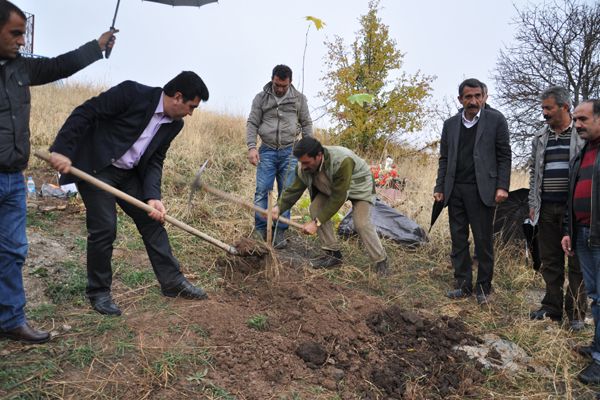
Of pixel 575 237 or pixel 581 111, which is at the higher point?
pixel 581 111

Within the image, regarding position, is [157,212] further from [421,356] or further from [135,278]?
[421,356]

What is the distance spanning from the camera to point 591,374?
305 cm

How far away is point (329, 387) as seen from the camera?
2693 mm

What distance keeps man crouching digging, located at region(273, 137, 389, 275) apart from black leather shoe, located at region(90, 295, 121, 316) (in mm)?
1701

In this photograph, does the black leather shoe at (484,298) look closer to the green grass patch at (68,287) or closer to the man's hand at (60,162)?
the green grass patch at (68,287)

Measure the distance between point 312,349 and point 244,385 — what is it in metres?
0.57

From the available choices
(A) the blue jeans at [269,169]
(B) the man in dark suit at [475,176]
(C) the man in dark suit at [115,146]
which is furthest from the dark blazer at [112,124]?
(B) the man in dark suit at [475,176]

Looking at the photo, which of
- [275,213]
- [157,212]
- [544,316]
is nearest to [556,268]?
[544,316]

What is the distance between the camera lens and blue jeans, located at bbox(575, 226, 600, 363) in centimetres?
307

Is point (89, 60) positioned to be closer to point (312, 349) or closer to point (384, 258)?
point (312, 349)

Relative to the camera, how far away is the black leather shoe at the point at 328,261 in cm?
490

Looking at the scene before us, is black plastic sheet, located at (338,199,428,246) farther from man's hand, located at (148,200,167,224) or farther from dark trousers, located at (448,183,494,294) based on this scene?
man's hand, located at (148,200,167,224)

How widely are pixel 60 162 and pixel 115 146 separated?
0.38m

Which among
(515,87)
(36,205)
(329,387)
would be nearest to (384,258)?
(329,387)
